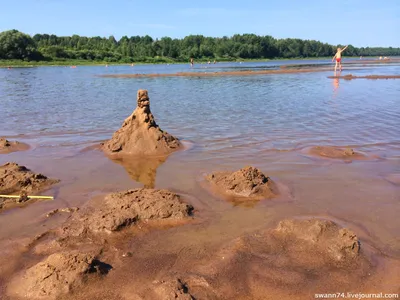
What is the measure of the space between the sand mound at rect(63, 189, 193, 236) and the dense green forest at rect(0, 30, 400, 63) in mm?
82430

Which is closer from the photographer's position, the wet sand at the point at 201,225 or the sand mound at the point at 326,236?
the wet sand at the point at 201,225

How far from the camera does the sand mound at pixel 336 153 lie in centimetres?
849

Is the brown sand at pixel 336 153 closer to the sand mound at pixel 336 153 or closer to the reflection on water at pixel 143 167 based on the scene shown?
the sand mound at pixel 336 153

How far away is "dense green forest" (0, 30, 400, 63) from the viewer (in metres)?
78.1

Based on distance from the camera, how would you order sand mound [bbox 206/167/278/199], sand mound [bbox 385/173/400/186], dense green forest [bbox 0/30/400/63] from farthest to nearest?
dense green forest [bbox 0/30/400/63]
sand mound [bbox 385/173/400/186]
sand mound [bbox 206/167/278/199]

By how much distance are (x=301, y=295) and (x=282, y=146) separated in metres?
6.35

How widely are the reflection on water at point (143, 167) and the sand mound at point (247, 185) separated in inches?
55.5

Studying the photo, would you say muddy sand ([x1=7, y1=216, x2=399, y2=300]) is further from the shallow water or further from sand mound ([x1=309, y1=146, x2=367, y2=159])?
sand mound ([x1=309, y1=146, x2=367, y2=159])

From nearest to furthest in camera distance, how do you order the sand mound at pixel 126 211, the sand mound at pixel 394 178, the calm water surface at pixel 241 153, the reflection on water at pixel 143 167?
the sand mound at pixel 126 211 → the calm water surface at pixel 241 153 → the sand mound at pixel 394 178 → the reflection on water at pixel 143 167

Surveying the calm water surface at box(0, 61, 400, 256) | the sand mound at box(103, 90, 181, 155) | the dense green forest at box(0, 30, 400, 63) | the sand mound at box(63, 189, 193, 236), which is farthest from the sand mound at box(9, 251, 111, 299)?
the dense green forest at box(0, 30, 400, 63)

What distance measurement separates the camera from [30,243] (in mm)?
4578

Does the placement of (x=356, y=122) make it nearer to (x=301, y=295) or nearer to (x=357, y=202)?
(x=357, y=202)

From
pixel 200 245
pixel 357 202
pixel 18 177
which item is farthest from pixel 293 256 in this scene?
pixel 18 177

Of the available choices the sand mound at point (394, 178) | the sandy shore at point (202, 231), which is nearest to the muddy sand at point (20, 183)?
the sandy shore at point (202, 231)
